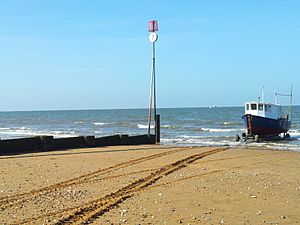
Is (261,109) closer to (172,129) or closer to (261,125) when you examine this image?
(261,125)

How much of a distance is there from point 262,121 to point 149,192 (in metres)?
29.9

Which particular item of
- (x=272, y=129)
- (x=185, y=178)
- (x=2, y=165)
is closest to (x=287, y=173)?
(x=185, y=178)

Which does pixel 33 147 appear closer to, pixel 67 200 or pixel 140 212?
pixel 67 200

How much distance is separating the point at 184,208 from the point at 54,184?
13.6 ft

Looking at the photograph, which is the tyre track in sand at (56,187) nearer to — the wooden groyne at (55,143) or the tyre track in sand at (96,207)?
the tyre track in sand at (96,207)

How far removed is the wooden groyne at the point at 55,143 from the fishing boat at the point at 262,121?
47.0 feet

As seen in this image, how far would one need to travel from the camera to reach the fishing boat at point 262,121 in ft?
121

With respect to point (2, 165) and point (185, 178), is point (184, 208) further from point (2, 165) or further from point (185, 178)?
point (2, 165)

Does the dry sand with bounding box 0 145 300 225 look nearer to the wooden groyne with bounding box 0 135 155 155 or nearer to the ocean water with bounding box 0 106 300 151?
the wooden groyne with bounding box 0 135 155 155

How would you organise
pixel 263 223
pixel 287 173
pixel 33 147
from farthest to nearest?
pixel 33 147 → pixel 287 173 → pixel 263 223

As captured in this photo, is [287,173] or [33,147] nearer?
[287,173]

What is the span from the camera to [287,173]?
12992 millimetres

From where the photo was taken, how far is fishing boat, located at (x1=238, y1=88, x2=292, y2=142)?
36.8 metres

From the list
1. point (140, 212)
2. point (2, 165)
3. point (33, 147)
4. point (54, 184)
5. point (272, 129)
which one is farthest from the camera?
point (272, 129)
